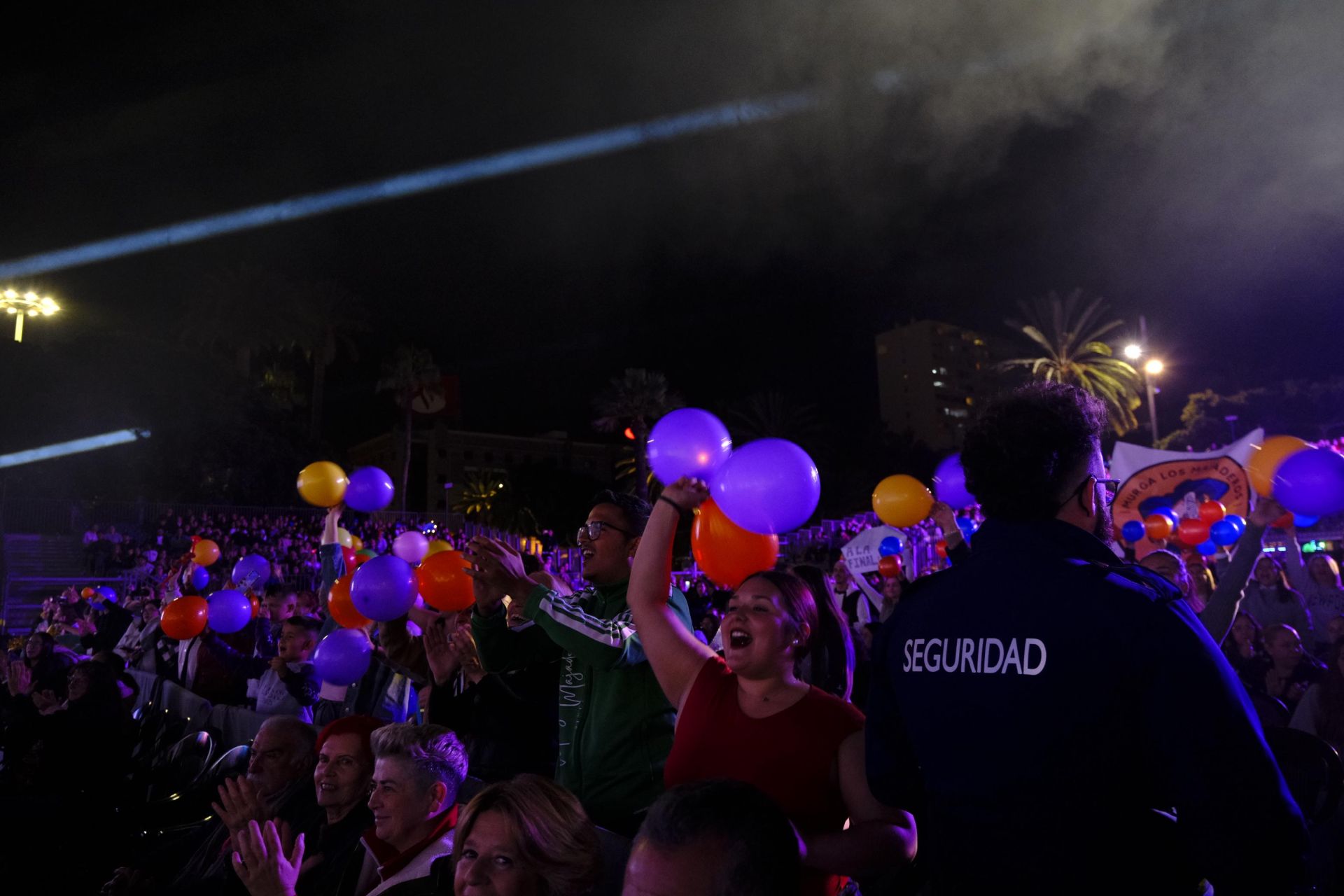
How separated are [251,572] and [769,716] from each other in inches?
388

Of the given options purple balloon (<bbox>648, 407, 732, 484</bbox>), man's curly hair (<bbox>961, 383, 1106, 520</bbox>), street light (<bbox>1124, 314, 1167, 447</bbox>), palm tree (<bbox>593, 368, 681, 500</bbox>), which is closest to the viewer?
man's curly hair (<bbox>961, 383, 1106, 520</bbox>)

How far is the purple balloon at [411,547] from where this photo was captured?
6930 millimetres

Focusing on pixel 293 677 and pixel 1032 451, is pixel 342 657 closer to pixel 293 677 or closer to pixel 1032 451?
pixel 293 677

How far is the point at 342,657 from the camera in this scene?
5488 millimetres

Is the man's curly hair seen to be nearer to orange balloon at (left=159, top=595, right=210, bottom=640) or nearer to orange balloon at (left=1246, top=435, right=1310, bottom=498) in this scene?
orange balloon at (left=1246, top=435, right=1310, bottom=498)

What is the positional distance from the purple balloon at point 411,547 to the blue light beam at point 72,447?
30827mm

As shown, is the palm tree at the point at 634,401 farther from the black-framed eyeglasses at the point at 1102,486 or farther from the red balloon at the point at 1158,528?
the black-framed eyeglasses at the point at 1102,486

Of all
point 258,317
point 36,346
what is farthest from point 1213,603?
point 258,317

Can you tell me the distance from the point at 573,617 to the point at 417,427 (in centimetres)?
7807

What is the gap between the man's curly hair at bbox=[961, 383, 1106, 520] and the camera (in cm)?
183

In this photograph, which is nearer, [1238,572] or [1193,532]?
[1238,572]

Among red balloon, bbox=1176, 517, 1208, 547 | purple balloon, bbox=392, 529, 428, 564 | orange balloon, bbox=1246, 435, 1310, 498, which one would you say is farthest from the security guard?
red balloon, bbox=1176, 517, 1208, 547

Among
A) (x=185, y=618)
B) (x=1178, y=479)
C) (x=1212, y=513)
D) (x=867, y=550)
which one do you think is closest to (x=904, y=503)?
(x=185, y=618)

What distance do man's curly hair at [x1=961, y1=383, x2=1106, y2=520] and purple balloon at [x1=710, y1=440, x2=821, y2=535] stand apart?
132 centimetres
